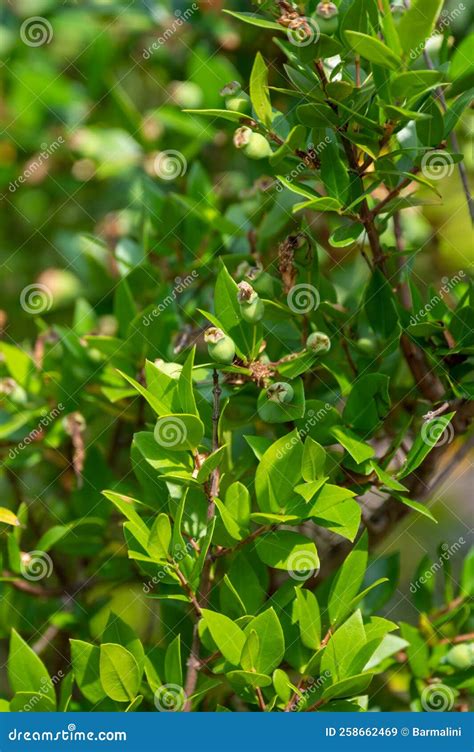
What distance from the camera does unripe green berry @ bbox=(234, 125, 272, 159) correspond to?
0.69 m

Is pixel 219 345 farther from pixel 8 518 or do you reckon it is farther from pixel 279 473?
pixel 8 518

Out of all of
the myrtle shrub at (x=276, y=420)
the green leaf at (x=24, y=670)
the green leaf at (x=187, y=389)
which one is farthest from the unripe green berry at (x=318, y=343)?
the green leaf at (x=24, y=670)

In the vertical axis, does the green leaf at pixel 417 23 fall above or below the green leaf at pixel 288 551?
above

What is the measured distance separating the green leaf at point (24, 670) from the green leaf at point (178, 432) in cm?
23

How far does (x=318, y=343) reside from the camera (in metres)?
0.71

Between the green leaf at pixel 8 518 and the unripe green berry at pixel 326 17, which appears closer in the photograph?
the unripe green berry at pixel 326 17

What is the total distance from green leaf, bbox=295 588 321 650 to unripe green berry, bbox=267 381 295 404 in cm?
15

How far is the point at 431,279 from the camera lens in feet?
3.97

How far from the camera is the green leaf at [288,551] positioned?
675 millimetres

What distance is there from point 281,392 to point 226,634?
0.19 meters

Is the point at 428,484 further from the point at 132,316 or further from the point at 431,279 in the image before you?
the point at 431,279

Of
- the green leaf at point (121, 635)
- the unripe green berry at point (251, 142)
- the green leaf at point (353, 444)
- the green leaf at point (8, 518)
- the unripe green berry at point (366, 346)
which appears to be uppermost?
the unripe green berry at point (251, 142)

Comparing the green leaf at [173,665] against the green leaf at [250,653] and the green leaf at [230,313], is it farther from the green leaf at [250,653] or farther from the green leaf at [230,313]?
the green leaf at [230,313]

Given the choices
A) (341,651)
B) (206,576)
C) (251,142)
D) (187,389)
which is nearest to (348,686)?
(341,651)
